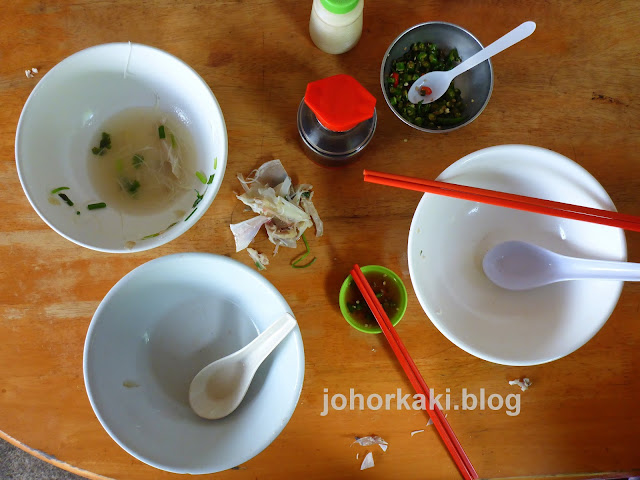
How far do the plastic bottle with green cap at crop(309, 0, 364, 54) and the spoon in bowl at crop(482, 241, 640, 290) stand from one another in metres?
0.54

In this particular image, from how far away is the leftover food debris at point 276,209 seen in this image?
3.12 feet

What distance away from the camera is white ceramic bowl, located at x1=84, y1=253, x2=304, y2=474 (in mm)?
804

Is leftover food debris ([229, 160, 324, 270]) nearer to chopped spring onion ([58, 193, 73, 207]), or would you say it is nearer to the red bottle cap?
the red bottle cap

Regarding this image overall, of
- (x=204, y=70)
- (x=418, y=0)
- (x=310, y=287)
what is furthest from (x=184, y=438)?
(x=418, y=0)

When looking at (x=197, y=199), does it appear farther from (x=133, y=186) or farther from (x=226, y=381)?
(x=226, y=381)

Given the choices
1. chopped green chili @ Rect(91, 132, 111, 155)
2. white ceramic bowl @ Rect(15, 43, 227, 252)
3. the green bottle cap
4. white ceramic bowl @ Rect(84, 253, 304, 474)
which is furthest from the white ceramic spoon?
the green bottle cap

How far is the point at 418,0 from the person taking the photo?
1032mm

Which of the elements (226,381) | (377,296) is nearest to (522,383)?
(377,296)

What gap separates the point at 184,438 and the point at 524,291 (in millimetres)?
746

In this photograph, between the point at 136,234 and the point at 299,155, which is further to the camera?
the point at 299,155

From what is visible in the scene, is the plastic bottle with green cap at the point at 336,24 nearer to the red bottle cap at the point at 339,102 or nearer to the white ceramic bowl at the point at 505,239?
the red bottle cap at the point at 339,102

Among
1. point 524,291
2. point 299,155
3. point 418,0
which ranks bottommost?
point 524,291

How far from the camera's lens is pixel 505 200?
0.87m

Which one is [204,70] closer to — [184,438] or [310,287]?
[310,287]
